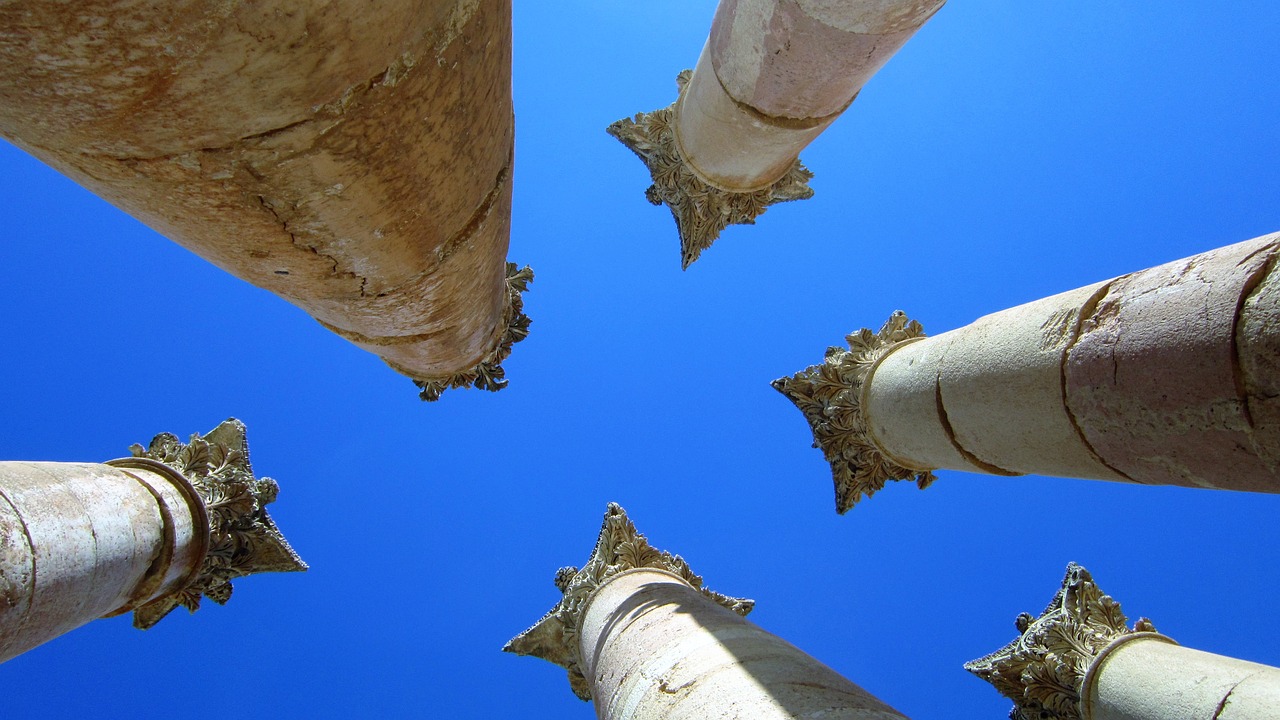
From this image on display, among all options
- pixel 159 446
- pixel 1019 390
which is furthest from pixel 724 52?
pixel 159 446

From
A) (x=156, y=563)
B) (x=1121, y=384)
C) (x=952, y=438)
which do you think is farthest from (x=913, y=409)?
(x=156, y=563)

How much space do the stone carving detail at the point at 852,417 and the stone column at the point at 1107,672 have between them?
216cm

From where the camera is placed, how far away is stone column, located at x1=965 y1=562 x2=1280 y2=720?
604cm

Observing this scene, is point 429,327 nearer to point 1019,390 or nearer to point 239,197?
point 239,197

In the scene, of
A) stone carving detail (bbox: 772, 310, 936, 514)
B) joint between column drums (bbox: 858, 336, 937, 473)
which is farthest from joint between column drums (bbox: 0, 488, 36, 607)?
joint between column drums (bbox: 858, 336, 937, 473)

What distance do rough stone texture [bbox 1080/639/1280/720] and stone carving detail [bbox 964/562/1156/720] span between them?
205 mm

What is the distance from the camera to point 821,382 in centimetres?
859

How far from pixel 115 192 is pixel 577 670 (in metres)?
8.10

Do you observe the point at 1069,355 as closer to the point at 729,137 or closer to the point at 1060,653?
the point at 1060,653

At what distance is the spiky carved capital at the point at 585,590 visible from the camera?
930 cm

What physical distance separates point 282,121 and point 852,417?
22.2ft

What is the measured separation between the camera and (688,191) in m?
12.0

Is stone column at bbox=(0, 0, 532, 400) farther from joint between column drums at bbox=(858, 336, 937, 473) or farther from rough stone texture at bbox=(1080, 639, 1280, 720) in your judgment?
rough stone texture at bbox=(1080, 639, 1280, 720)

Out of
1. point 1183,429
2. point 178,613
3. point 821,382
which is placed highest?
point 178,613
